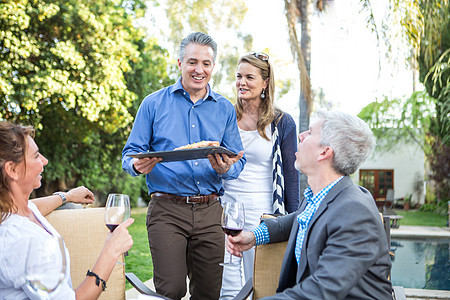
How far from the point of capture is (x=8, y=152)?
1.89 m

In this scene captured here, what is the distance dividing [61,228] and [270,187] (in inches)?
60.2

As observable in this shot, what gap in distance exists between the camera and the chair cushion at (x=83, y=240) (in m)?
2.92

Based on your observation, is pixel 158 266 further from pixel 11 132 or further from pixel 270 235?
pixel 11 132

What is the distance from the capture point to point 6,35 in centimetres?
1120

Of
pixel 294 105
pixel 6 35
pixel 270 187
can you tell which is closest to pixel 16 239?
pixel 270 187

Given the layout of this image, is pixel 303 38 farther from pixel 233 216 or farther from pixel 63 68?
pixel 233 216

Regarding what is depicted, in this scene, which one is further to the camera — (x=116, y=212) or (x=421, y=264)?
(x=421, y=264)

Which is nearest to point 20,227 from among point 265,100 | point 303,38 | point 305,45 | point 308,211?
point 308,211

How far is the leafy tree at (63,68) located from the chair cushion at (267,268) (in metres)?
9.80

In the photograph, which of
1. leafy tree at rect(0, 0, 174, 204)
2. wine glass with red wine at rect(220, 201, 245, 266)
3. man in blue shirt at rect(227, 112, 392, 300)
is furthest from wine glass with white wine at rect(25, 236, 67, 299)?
leafy tree at rect(0, 0, 174, 204)

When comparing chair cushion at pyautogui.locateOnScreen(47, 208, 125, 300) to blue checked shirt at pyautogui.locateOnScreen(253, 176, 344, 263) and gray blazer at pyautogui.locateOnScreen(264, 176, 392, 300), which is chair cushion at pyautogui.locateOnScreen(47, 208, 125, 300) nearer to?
blue checked shirt at pyautogui.locateOnScreen(253, 176, 344, 263)

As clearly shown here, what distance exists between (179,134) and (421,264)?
7542mm

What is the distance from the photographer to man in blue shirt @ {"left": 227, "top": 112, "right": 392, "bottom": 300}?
191cm

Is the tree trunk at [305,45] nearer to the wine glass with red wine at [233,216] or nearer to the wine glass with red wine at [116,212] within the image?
the wine glass with red wine at [233,216]
